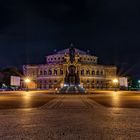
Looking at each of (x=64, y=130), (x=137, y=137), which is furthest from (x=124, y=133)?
(x=64, y=130)

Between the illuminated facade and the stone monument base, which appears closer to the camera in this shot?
the stone monument base

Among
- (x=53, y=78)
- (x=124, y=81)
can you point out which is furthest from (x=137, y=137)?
(x=53, y=78)

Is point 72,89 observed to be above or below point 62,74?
below

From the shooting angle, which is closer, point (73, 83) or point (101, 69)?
point (73, 83)

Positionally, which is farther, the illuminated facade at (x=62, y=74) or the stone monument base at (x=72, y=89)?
the illuminated facade at (x=62, y=74)

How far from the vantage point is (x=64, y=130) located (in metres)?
13.1

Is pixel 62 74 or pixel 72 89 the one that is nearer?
pixel 72 89

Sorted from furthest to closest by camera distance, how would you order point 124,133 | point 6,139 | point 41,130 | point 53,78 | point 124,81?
point 53,78, point 124,81, point 41,130, point 124,133, point 6,139

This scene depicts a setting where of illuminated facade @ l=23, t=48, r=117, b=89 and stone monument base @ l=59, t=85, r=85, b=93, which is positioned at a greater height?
illuminated facade @ l=23, t=48, r=117, b=89

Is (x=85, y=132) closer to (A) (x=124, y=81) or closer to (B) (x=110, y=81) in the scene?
(A) (x=124, y=81)

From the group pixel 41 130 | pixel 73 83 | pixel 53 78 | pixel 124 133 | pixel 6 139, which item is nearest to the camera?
pixel 6 139

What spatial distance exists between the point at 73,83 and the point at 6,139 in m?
75.4

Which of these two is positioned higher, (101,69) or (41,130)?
(101,69)

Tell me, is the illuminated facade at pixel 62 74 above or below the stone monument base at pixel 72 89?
above
